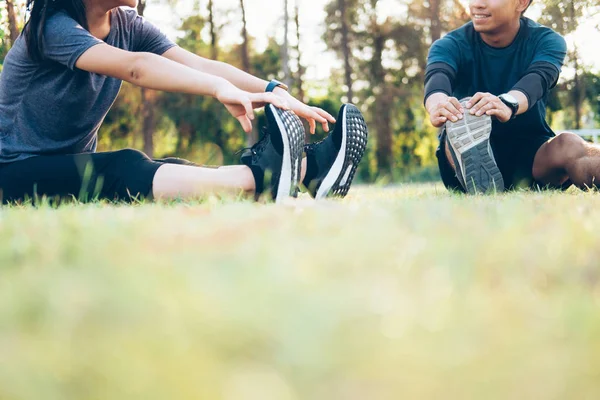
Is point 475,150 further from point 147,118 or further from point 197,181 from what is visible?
point 147,118

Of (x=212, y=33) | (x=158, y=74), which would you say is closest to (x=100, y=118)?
(x=158, y=74)

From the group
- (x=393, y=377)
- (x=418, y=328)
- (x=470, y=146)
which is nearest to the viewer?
(x=393, y=377)

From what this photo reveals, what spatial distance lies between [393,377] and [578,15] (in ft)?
57.9

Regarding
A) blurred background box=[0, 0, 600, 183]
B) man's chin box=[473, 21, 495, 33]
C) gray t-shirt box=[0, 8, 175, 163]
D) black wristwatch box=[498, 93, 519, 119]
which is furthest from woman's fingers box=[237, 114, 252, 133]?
blurred background box=[0, 0, 600, 183]

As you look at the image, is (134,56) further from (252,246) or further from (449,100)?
(252,246)

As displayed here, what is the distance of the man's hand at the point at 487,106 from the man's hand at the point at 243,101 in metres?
1.12

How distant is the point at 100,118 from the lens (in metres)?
3.53

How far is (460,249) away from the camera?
3.74ft

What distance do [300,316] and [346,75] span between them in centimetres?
1780

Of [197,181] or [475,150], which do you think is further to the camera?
[475,150]

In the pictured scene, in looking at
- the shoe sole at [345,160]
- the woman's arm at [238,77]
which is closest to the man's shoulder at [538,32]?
the woman's arm at [238,77]

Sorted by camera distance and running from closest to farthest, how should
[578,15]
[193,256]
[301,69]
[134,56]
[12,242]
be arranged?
1. [193,256]
2. [12,242]
3. [134,56]
4. [578,15]
5. [301,69]

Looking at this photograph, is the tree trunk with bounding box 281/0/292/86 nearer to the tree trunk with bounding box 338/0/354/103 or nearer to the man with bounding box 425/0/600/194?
the tree trunk with bounding box 338/0/354/103

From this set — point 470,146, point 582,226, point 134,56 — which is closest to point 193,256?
point 582,226
